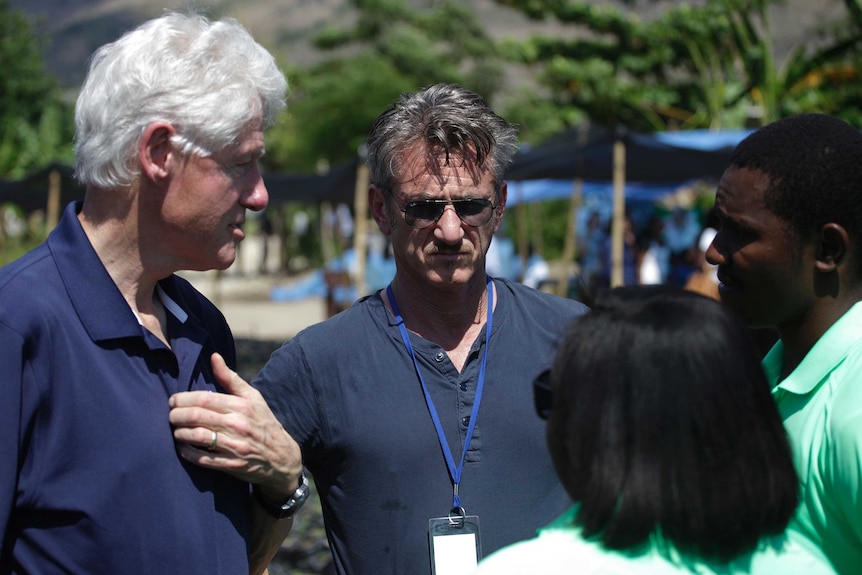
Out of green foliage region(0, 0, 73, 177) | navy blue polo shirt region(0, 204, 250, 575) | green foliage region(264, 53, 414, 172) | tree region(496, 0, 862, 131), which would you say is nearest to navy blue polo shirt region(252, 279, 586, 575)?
navy blue polo shirt region(0, 204, 250, 575)

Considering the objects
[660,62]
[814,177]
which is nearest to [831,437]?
[814,177]

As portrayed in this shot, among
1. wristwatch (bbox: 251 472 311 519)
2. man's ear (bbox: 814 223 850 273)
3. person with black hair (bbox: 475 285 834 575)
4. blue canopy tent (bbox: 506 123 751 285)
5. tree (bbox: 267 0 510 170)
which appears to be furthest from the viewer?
tree (bbox: 267 0 510 170)

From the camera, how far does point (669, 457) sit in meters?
1.33

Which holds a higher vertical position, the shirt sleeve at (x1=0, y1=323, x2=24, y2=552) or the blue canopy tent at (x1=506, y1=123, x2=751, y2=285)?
the shirt sleeve at (x1=0, y1=323, x2=24, y2=552)

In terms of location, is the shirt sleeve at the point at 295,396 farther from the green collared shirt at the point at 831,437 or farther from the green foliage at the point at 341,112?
the green foliage at the point at 341,112

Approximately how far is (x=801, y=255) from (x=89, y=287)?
136cm

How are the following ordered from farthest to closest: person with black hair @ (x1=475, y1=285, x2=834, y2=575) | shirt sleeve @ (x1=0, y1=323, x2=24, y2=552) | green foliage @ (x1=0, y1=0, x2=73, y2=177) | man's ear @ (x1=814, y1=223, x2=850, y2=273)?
green foliage @ (x1=0, y1=0, x2=73, y2=177) < man's ear @ (x1=814, y1=223, x2=850, y2=273) < shirt sleeve @ (x1=0, y1=323, x2=24, y2=552) < person with black hair @ (x1=475, y1=285, x2=834, y2=575)

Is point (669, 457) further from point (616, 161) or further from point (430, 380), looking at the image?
point (616, 161)

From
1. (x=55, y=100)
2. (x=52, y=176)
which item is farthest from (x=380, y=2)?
(x=52, y=176)

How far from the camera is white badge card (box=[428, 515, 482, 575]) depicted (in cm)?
225

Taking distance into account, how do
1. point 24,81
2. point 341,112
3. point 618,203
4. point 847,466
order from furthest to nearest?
point 24,81
point 341,112
point 618,203
point 847,466

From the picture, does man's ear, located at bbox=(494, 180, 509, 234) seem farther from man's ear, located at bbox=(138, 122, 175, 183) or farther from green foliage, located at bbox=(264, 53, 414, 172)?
green foliage, located at bbox=(264, 53, 414, 172)

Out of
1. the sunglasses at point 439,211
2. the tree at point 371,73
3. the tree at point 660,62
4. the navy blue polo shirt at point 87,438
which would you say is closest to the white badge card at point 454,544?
the navy blue polo shirt at point 87,438

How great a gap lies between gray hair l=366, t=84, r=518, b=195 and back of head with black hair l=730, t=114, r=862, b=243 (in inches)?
32.1
